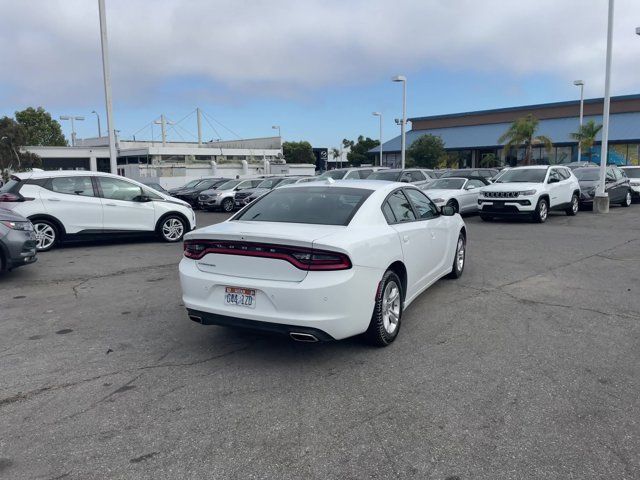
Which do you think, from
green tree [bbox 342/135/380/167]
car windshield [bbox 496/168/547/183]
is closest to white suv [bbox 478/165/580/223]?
car windshield [bbox 496/168/547/183]

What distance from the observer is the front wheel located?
1233 cm

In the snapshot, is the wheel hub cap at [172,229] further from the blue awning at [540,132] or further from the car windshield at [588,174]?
the blue awning at [540,132]

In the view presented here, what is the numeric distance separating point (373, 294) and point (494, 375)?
1191 millimetres

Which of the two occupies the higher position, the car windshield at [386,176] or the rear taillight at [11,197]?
the car windshield at [386,176]

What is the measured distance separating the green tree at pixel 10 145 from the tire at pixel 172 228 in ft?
129

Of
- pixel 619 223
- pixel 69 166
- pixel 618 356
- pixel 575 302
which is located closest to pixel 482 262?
pixel 575 302

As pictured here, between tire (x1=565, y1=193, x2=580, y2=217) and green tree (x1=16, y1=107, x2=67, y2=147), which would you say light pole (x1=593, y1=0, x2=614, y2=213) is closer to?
tire (x1=565, y1=193, x2=580, y2=217)

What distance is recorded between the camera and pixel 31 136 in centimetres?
6812

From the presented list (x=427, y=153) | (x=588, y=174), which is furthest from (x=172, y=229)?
(x=427, y=153)

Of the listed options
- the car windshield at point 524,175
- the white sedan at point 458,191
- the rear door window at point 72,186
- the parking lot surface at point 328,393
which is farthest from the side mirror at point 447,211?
the car windshield at point 524,175

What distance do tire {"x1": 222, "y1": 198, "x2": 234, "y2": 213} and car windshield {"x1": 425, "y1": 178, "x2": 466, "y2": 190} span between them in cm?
905

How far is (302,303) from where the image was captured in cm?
428

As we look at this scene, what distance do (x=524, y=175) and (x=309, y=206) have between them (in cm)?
1314

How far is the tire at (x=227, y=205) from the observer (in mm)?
22969
